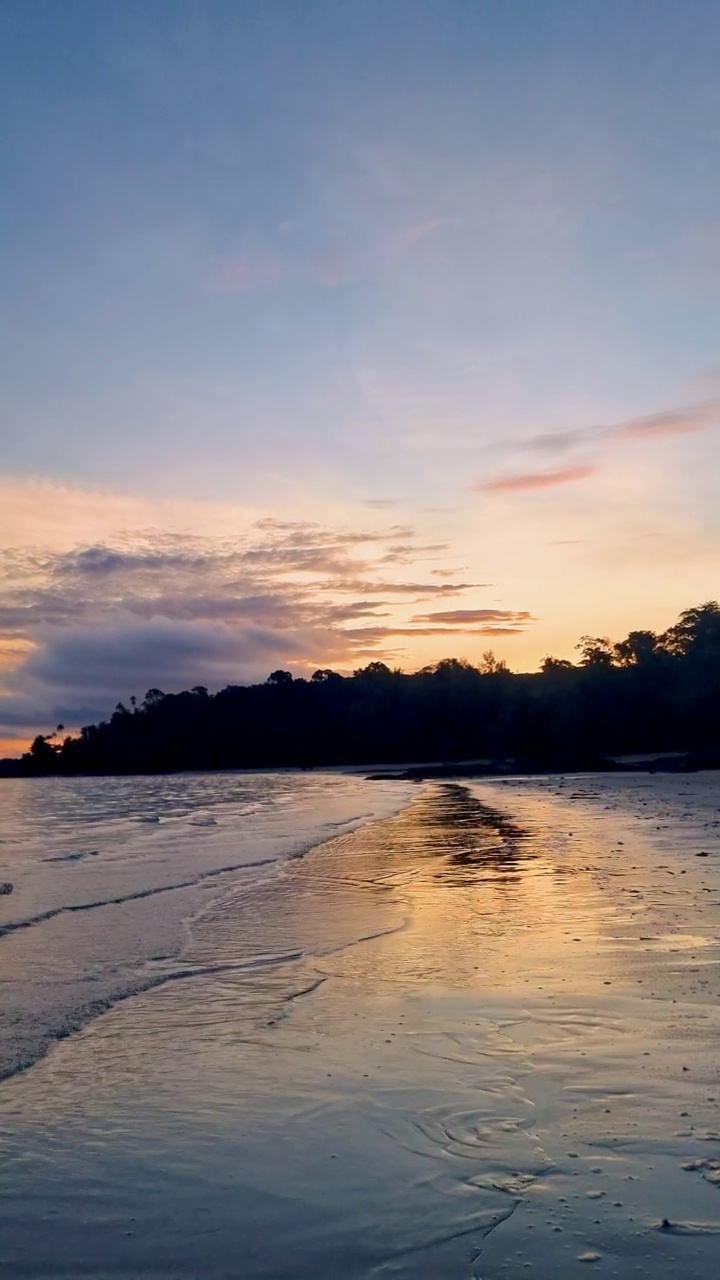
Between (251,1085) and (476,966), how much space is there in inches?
151

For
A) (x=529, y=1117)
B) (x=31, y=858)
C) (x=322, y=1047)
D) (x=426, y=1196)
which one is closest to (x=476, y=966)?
(x=322, y=1047)

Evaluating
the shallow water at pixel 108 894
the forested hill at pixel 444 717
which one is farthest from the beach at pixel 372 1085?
the forested hill at pixel 444 717

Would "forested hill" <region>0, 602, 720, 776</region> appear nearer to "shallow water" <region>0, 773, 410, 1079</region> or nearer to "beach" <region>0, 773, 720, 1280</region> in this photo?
"shallow water" <region>0, 773, 410, 1079</region>

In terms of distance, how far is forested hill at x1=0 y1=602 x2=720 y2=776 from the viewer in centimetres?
9219

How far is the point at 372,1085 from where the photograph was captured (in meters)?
7.18

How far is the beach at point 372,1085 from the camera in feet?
16.4

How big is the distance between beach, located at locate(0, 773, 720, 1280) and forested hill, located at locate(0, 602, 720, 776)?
5605 centimetres

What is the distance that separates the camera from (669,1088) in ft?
21.8

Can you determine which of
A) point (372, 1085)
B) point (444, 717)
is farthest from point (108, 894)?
point (444, 717)

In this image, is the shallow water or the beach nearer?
the beach

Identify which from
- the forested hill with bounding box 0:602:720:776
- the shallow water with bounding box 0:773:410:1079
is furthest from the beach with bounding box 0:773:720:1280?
the forested hill with bounding box 0:602:720:776

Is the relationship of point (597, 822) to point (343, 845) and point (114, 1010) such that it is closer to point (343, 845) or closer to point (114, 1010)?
point (343, 845)

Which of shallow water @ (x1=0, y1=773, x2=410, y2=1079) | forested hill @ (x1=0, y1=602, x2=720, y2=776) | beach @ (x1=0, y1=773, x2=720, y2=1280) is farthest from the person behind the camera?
forested hill @ (x1=0, y1=602, x2=720, y2=776)

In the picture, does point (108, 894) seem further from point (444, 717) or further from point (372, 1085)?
point (444, 717)
